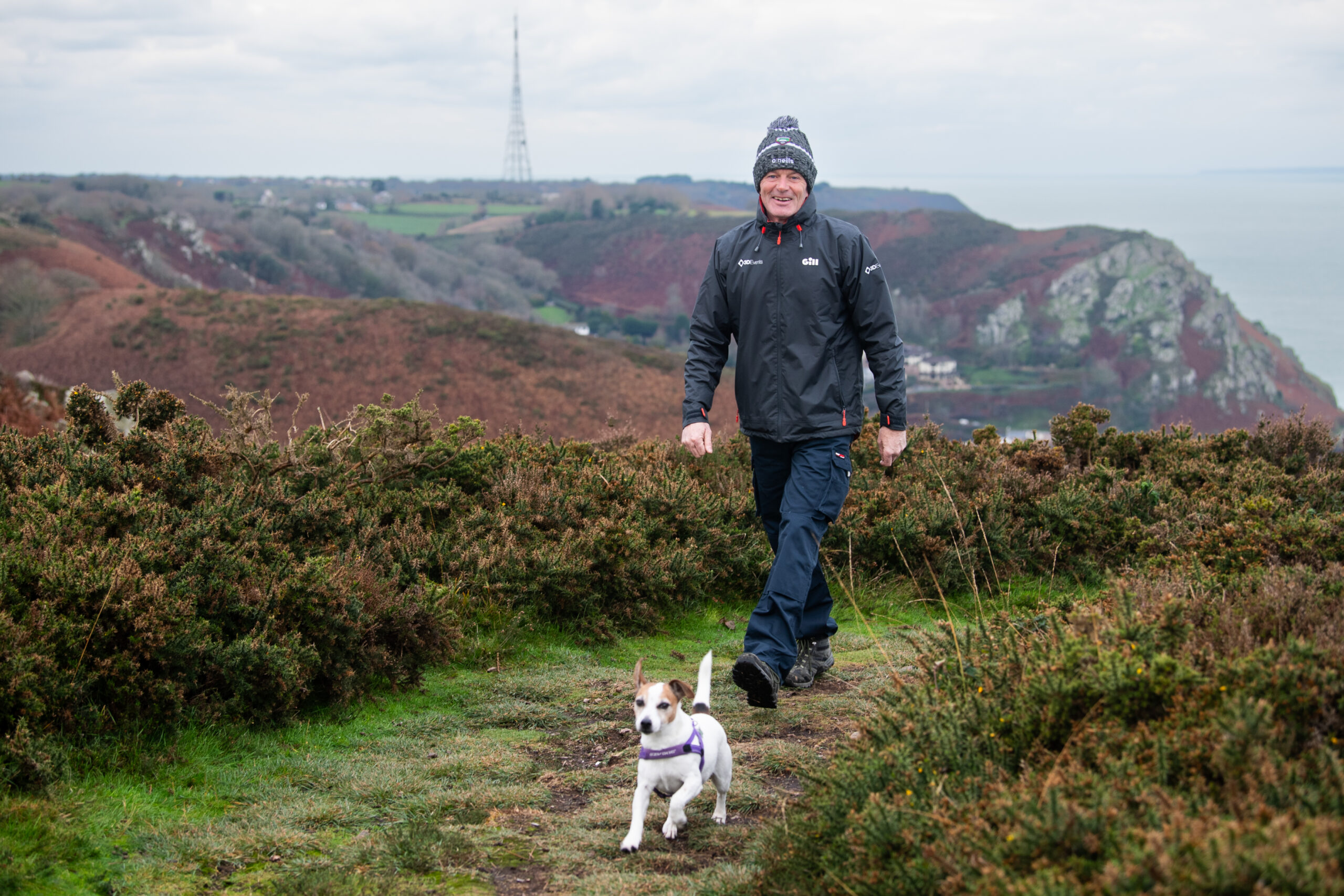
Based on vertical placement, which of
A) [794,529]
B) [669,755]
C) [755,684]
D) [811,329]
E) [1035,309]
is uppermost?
[1035,309]

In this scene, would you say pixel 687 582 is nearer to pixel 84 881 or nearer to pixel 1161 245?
pixel 84 881

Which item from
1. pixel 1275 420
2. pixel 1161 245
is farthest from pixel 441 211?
pixel 1275 420

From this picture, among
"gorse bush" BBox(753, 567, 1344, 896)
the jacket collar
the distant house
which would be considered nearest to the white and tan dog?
"gorse bush" BBox(753, 567, 1344, 896)

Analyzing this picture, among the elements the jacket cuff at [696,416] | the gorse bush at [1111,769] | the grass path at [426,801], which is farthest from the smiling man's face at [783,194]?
the grass path at [426,801]

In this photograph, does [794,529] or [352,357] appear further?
[352,357]

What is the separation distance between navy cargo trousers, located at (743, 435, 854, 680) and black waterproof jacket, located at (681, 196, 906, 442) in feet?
0.36

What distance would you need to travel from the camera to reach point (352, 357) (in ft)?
240

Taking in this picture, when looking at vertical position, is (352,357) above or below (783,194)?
below

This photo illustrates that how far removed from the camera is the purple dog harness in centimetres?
345

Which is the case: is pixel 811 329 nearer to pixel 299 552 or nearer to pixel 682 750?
pixel 682 750

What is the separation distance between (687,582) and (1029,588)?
8.69 feet

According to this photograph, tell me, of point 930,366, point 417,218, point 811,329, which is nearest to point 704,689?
point 811,329

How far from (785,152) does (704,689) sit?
2553 millimetres

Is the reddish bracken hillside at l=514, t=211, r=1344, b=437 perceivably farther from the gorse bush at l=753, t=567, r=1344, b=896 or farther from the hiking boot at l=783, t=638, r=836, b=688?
the gorse bush at l=753, t=567, r=1344, b=896
